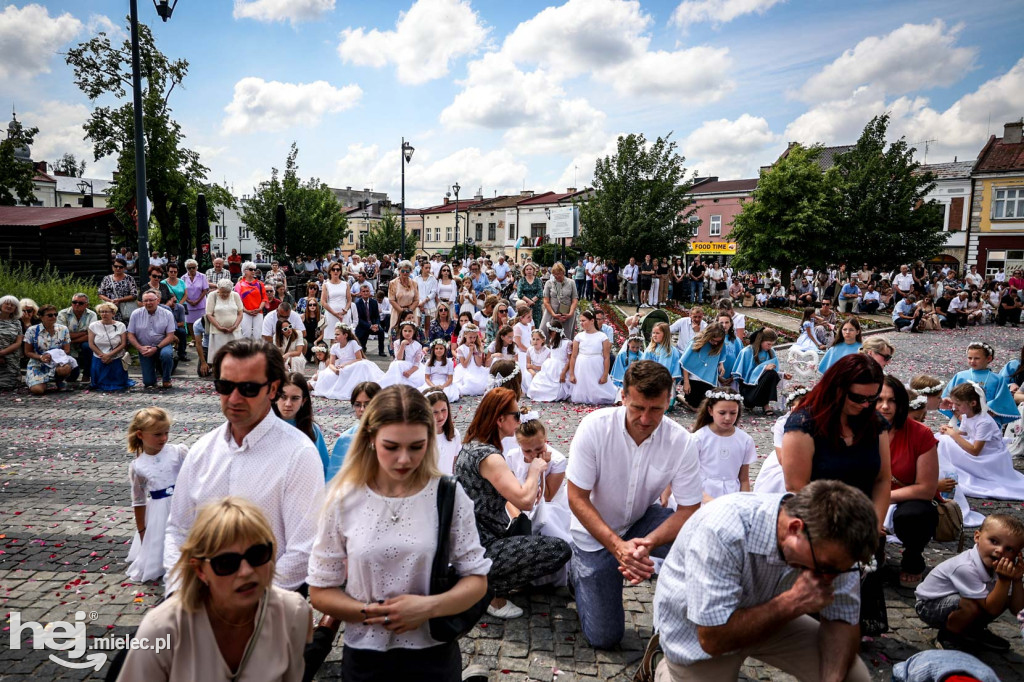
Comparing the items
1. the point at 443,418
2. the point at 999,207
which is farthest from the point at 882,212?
the point at 443,418

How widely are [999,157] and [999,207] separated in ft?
12.6

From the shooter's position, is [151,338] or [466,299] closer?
[151,338]

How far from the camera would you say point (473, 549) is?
2.61 m

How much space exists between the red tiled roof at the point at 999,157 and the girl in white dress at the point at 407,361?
4549cm

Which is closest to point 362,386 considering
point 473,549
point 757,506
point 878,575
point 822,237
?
point 473,549

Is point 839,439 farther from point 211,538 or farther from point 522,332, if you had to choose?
point 522,332

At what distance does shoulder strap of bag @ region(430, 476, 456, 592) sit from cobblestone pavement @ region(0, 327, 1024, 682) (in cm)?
139

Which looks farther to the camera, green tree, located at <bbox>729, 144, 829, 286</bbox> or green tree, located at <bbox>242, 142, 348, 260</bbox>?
green tree, located at <bbox>242, 142, 348, 260</bbox>

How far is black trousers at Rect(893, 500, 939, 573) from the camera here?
14.7 feet

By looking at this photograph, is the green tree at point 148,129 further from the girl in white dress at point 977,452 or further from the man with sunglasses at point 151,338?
the girl in white dress at point 977,452

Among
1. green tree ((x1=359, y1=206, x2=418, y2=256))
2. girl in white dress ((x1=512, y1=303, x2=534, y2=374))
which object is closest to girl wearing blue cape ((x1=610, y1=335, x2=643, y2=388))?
girl in white dress ((x1=512, y1=303, x2=534, y2=374))

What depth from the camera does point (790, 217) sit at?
2884 cm

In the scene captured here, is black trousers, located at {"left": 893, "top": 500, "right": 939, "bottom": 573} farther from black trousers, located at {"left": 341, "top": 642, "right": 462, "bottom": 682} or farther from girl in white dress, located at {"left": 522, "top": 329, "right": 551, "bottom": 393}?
girl in white dress, located at {"left": 522, "top": 329, "right": 551, "bottom": 393}

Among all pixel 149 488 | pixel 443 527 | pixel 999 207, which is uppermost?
pixel 999 207
